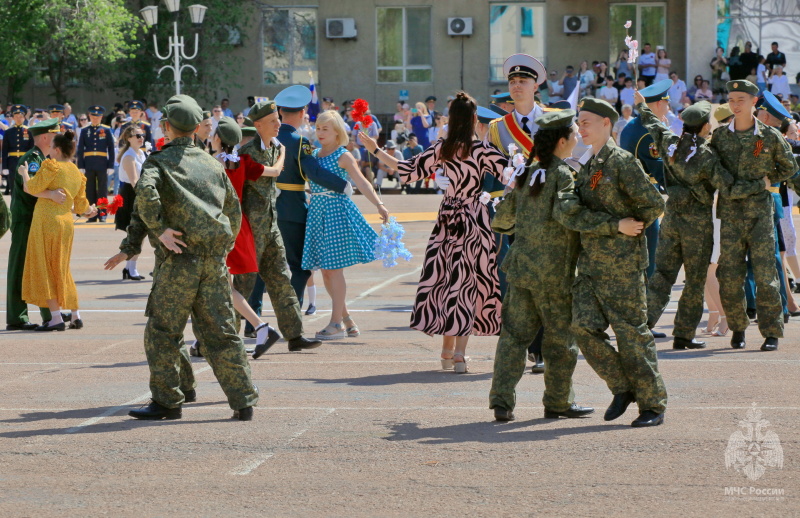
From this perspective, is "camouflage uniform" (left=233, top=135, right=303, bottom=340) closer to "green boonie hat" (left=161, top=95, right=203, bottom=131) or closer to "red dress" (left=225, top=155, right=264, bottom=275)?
Result: "red dress" (left=225, top=155, right=264, bottom=275)

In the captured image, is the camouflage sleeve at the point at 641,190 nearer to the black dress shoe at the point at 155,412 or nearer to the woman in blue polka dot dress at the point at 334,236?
the black dress shoe at the point at 155,412

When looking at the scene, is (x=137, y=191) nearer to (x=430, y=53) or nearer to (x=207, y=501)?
(x=207, y=501)

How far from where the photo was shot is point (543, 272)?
6.96m

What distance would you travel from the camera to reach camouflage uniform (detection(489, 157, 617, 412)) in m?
6.98

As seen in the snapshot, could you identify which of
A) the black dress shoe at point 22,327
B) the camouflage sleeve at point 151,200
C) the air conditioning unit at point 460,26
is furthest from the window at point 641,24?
the camouflage sleeve at point 151,200

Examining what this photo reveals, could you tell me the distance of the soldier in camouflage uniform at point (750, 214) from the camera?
9.55m

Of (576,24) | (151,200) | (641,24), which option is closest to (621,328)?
(151,200)

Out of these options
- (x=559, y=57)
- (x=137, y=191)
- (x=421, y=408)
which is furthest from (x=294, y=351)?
(x=559, y=57)

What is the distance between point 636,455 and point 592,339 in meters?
0.80

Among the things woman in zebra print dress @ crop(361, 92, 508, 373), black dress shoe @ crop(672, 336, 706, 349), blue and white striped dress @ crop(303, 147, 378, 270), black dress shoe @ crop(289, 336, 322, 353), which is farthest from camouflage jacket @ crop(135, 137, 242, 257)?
black dress shoe @ crop(672, 336, 706, 349)

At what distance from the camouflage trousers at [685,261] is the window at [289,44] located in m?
32.4

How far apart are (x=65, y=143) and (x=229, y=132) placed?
295 cm

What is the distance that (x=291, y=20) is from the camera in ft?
137

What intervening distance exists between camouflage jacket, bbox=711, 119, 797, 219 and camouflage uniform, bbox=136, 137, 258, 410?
4.21 meters
